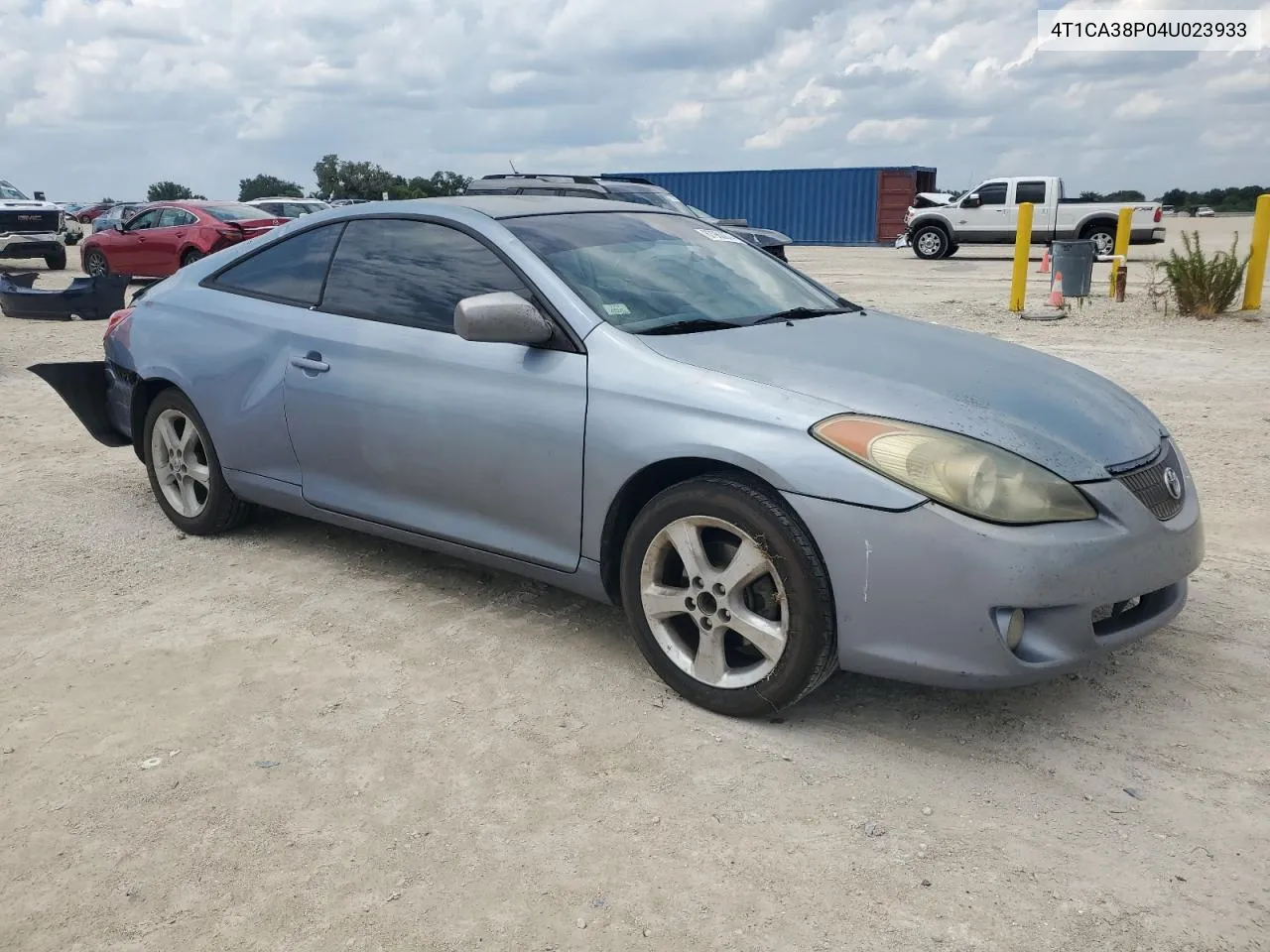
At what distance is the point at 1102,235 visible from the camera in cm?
2472

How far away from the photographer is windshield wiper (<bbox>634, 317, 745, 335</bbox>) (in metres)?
3.70

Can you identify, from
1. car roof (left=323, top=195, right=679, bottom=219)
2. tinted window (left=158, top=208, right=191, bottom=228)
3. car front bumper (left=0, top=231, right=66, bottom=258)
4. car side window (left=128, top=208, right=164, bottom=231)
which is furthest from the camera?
car front bumper (left=0, top=231, right=66, bottom=258)

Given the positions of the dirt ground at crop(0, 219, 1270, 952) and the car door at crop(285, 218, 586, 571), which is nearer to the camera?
the dirt ground at crop(0, 219, 1270, 952)

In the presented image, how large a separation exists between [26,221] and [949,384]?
74.6 feet

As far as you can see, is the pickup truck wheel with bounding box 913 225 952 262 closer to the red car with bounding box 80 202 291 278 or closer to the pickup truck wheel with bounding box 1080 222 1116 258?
the pickup truck wheel with bounding box 1080 222 1116 258

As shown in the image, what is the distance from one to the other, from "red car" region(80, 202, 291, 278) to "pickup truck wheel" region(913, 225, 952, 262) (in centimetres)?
1515

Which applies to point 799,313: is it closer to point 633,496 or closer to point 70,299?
point 633,496

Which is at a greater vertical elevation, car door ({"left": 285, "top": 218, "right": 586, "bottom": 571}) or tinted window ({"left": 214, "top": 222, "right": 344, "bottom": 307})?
tinted window ({"left": 214, "top": 222, "right": 344, "bottom": 307})

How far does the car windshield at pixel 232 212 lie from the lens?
18375mm

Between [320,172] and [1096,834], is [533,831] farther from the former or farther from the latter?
[320,172]

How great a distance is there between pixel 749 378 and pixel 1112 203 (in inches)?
977

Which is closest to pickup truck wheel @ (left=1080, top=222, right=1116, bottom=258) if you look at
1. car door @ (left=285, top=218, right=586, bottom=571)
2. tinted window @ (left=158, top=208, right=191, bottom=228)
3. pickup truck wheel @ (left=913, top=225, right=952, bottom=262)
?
pickup truck wheel @ (left=913, top=225, right=952, bottom=262)

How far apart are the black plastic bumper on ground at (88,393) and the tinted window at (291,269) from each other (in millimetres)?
977

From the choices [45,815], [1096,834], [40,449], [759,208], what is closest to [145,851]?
[45,815]
